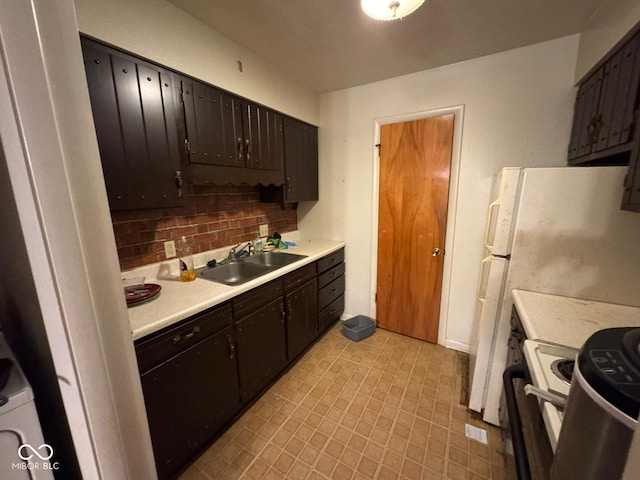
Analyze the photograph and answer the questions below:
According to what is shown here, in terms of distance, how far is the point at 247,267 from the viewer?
2148 millimetres

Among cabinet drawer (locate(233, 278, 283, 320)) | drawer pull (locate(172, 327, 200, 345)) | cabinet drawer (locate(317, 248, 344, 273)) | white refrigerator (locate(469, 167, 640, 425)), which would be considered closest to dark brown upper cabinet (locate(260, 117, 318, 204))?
cabinet drawer (locate(317, 248, 344, 273))

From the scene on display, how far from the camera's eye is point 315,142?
268cm

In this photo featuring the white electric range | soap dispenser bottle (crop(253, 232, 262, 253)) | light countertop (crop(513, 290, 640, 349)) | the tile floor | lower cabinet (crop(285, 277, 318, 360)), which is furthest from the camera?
soap dispenser bottle (crop(253, 232, 262, 253))

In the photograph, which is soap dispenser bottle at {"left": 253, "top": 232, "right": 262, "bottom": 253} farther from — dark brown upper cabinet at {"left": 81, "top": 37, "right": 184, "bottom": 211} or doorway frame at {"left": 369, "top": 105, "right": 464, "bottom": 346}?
doorway frame at {"left": 369, "top": 105, "right": 464, "bottom": 346}

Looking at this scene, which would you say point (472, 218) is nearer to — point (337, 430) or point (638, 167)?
point (638, 167)

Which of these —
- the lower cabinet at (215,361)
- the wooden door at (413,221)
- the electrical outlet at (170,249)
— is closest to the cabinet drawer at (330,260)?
the lower cabinet at (215,361)

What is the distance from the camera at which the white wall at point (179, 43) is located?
114 centimetres

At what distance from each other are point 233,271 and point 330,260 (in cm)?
93

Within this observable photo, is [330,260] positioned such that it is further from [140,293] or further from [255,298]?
[140,293]

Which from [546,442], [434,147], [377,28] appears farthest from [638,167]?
[377,28]

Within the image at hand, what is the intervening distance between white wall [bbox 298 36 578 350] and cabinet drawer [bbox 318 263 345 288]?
0.13 meters

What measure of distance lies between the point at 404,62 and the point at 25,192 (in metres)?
2.36

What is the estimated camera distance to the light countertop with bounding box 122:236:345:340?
1.12 meters

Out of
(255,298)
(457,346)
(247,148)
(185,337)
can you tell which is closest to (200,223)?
(247,148)
